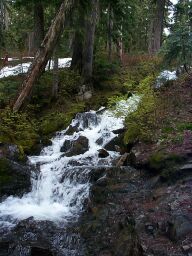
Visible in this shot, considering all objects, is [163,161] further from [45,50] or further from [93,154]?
[45,50]

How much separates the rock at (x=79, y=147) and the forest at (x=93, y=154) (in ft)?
0.13

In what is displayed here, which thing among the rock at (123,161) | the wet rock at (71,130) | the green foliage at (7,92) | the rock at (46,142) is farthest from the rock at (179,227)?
the green foliage at (7,92)

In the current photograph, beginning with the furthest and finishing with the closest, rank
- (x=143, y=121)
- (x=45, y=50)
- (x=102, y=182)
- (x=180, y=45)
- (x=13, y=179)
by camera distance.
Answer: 1. (x=45, y=50)
2. (x=180, y=45)
3. (x=143, y=121)
4. (x=13, y=179)
5. (x=102, y=182)

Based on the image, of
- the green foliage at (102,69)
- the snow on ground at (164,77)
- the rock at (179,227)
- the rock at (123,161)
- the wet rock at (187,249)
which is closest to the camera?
the wet rock at (187,249)

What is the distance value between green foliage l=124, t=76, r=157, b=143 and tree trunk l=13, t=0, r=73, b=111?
4.16m

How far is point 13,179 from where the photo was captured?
12.3 m

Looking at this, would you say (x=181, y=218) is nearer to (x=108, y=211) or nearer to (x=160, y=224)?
(x=160, y=224)

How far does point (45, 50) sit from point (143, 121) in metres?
4.93

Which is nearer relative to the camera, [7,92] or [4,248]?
[4,248]

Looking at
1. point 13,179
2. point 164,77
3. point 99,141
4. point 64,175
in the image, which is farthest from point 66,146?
point 164,77

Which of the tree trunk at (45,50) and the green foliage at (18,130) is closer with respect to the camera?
the green foliage at (18,130)

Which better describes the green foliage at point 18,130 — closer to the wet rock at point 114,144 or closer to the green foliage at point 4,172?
the green foliage at point 4,172

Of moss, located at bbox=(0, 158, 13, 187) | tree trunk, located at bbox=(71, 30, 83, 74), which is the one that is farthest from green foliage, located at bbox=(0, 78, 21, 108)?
moss, located at bbox=(0, 158, 13, 187)

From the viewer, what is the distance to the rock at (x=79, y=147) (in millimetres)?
14502
